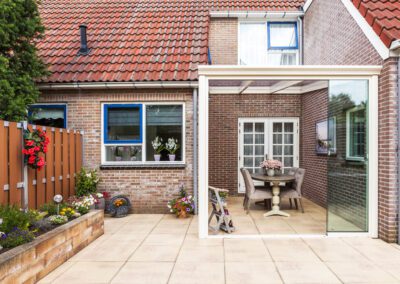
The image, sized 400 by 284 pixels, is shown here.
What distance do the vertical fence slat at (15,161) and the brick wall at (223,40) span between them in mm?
7211

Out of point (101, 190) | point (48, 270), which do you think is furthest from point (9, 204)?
point (101, 190)

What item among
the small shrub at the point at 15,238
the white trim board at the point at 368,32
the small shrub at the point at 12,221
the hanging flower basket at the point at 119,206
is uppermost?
the white trim board at the point at 368,32

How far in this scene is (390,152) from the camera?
5754mm

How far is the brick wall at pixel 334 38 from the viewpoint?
6.80m

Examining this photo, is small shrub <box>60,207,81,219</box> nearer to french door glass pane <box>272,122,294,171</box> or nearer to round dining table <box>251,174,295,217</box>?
round dining table <box>251,174,295,217</box>

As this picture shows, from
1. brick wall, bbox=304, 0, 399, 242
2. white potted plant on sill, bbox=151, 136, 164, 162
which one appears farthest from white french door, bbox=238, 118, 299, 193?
white potted plant on sill, bbox=151, 136, 164, 162

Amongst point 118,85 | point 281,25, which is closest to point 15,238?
point 118,85

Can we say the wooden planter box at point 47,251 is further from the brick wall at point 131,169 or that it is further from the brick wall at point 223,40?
the brick wall at point 223,40

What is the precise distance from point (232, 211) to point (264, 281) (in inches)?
171

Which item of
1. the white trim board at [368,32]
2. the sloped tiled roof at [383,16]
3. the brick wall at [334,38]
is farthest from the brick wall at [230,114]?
the sloped tiled roof at [383,16]

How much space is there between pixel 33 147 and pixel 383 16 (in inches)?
251

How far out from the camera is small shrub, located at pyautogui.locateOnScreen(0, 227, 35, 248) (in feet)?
13.4

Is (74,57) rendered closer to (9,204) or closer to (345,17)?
(9,204)

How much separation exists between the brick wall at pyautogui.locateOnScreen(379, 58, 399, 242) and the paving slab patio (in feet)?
1.22
